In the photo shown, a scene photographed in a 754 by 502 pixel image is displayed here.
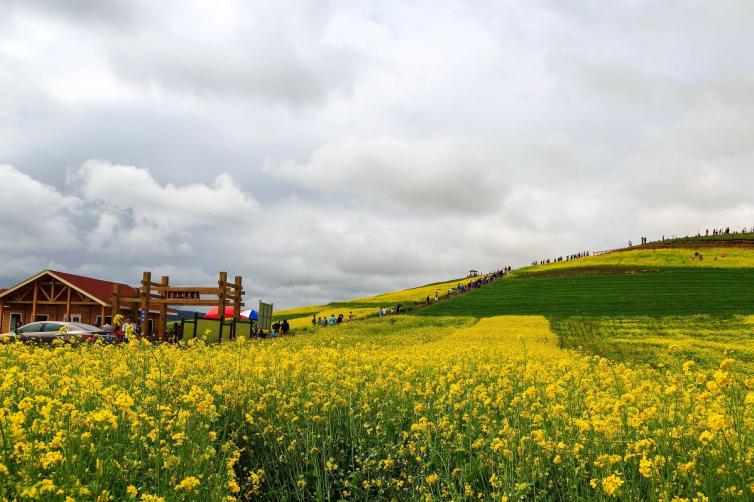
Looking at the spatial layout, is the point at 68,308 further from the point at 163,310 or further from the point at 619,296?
the point at 619,296

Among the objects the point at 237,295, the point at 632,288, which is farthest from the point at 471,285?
the point at 237,295

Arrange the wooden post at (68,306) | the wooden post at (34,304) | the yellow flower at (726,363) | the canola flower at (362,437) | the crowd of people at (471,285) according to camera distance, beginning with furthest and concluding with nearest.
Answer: the crowd of people at (471,285)
the wooden post at (34,304)
the wooden post at (68,306)
the canola flower at (362,437)
the yellow flower at (726,363)

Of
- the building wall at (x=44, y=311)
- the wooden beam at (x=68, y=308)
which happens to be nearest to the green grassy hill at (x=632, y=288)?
the building wall at (x=44, y=311)

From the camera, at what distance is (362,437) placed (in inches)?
315

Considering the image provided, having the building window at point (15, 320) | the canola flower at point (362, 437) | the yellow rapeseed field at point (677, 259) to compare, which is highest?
the yellow rapeseed field at point (677, 259)

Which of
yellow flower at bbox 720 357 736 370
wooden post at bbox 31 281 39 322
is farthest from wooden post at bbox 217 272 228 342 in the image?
yellow flower at bbox 720 357 736 370

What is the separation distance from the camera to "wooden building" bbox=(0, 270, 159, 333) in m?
39.7

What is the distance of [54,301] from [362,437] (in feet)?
130

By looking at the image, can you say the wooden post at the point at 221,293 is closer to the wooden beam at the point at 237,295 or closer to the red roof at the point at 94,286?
the wooden beam at the point at 237,295

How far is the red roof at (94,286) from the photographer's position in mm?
39562

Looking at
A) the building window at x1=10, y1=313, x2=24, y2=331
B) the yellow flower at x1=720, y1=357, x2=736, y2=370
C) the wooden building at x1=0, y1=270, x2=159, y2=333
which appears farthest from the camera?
the building window at x1=10, y1=313, x2=24, y2=331

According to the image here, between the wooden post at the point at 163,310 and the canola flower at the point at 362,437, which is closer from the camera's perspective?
the canola flower at the point at 362,437

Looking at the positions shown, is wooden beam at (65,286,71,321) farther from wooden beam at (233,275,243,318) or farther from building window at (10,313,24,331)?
wooden beam at (233,275,243,318)

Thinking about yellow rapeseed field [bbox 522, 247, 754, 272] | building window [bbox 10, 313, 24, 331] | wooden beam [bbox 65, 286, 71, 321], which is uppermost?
yellow rapeseed field [bbox 522, 247, 754, 272]
